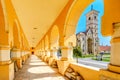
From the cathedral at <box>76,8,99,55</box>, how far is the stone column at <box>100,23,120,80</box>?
2321cm

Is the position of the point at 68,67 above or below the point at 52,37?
below

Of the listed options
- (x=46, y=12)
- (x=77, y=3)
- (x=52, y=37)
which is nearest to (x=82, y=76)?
(x=77, y=3)

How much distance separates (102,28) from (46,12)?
516 centimetres

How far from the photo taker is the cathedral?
89.3ft

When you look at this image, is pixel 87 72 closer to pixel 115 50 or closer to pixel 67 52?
pixel 67 52

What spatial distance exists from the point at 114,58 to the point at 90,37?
99.3 ft

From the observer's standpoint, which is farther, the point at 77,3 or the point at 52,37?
the point at 52,37

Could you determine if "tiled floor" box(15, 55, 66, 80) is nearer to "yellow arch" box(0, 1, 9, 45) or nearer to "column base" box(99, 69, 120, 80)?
"yellow arch" box(0, 1, 9, 45)

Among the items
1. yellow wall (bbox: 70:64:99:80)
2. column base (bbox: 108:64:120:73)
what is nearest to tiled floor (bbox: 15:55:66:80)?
yellow wall (bbox: 70:64:99:80)

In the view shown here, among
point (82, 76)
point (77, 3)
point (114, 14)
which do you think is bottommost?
point (82, 76)

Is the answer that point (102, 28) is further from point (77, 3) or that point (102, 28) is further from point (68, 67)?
point (68, 67)

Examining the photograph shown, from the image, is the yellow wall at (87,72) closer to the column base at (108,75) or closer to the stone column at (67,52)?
the stone column at (67,52)

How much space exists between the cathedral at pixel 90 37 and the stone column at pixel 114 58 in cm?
2321

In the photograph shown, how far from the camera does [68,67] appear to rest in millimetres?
6703
